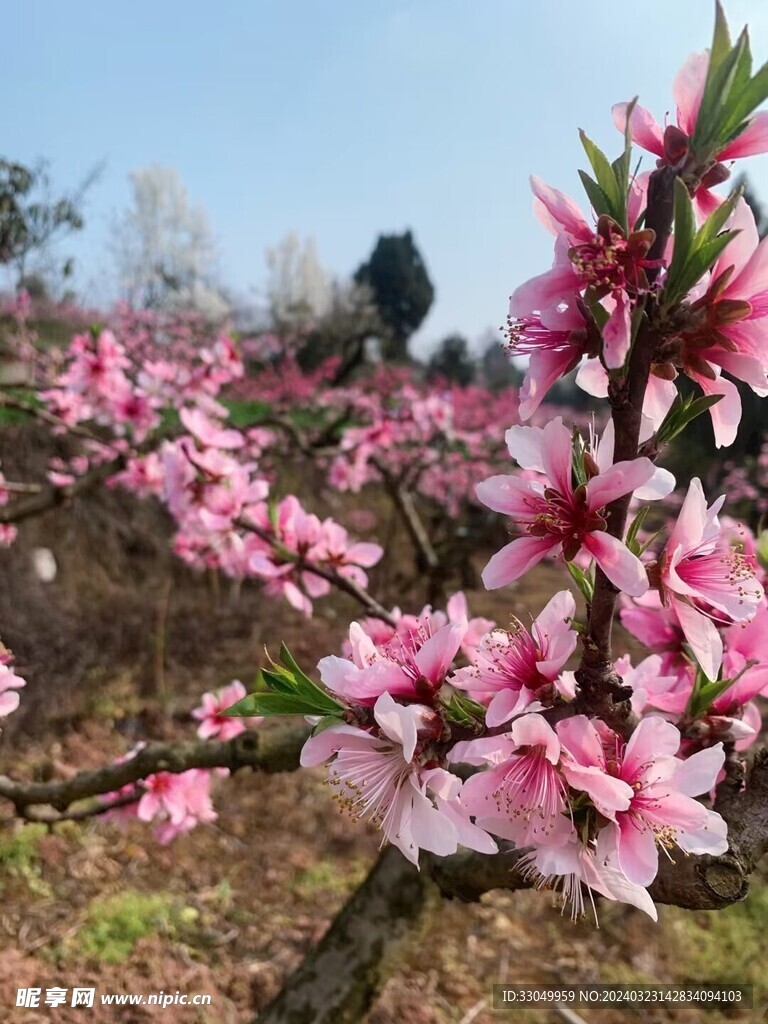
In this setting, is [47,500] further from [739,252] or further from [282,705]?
[739,252]

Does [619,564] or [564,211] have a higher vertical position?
[564,211]

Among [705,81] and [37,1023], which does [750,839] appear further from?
[37,1023]

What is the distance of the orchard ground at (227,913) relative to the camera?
251 centimetres

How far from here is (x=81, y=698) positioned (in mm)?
5137

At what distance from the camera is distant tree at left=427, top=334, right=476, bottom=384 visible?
27.2 meters

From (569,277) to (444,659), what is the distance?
0.44 metres

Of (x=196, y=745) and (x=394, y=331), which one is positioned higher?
(x=394, y=331)

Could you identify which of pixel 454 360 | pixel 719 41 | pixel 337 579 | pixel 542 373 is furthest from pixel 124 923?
pixel 454 360

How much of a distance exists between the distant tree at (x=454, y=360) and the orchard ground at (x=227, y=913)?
23070mm

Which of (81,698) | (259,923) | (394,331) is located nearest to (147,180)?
(394,331)

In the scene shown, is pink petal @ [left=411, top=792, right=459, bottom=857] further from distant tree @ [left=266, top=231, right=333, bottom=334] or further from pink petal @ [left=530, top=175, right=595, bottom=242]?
distant tree @ [left=266, top=231, right=333, bottom=334]

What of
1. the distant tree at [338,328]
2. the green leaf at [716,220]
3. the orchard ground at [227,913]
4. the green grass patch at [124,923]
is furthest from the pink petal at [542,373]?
the distant tree at [338,328]

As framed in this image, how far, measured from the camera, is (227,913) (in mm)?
3033

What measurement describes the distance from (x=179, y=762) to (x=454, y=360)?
2694 cm
